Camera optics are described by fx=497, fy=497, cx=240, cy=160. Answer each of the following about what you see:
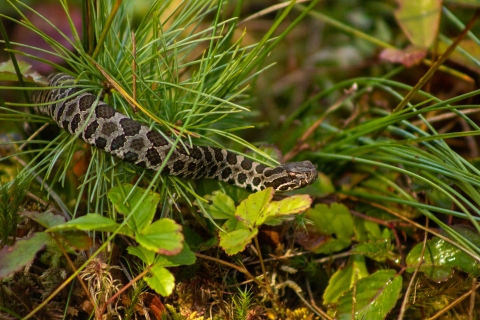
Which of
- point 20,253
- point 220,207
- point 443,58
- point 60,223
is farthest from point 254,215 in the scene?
point 443,58

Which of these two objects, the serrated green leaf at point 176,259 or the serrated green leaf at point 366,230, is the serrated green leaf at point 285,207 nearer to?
the serrated green leaf at point 176,259

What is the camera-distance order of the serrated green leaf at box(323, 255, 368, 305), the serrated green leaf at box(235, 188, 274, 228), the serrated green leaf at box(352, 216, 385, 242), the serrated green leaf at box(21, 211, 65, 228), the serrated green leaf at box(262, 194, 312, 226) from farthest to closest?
the serrated green leaf at box(352, 216, 385, 242), the serrated green leaf at box(323, 255, 368, 305), the serrated green leaf at box(235, 188, 274, 228), the serrated green leaf at box(262, 194, 312, 226), the serrated green leaf at box(21, 211, 65, 228)

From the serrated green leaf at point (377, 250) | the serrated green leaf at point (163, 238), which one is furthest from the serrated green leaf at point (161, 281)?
the serrated green leaf at point (377, 250)

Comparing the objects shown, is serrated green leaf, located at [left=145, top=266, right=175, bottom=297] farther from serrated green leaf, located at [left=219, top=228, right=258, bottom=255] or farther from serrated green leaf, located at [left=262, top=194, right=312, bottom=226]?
serrated green leaf, located at [left=262, top=194, right=312, bottom=226]

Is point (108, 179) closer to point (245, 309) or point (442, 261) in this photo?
point (245, 309)

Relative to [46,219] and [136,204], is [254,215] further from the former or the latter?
[46,219]

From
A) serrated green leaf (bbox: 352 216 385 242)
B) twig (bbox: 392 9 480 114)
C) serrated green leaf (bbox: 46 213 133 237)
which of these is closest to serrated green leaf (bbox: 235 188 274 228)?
serrated green leaf (bbox: 46 213 133 237)

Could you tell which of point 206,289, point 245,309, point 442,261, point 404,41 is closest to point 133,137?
point 206,289
